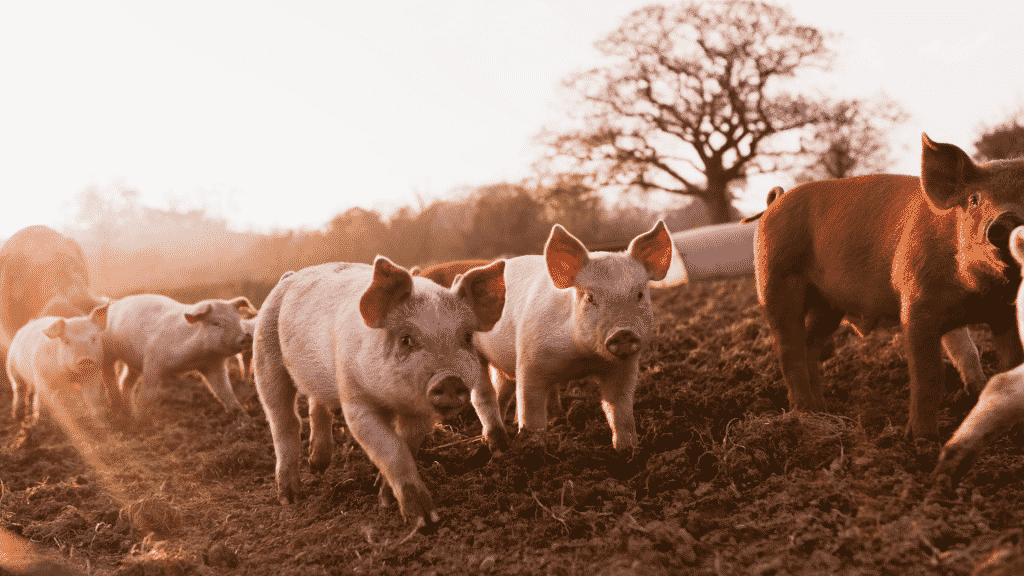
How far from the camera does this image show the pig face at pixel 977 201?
3.13 m

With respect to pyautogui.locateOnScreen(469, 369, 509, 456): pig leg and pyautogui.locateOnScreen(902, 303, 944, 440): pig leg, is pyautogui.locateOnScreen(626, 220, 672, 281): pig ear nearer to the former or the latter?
pyautogui.locateOnScreen(469, 369, 509, 456): pig leg

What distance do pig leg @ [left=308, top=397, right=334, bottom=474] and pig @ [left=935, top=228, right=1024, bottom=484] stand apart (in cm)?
330

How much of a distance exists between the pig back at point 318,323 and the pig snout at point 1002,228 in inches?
111

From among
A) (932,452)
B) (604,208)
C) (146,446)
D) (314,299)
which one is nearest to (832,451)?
(932,452)

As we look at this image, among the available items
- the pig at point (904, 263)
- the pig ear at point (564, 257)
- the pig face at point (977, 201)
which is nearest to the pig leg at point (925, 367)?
the pig at point (904, 263)

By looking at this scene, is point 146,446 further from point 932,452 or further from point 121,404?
point 932,452

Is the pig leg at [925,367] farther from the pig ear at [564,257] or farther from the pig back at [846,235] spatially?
the pig ear at [564,257]

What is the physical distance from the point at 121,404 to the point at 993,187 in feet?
30.1

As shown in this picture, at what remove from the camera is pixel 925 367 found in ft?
11.6

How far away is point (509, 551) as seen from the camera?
3188 millimetres

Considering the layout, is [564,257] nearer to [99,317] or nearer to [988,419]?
[988,419]

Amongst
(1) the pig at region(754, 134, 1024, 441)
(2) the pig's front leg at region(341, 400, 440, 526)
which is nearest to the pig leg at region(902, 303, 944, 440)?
(1) the pig at region(754, 134, 1024, 441)

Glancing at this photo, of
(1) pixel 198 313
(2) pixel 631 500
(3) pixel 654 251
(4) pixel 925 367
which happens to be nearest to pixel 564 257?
(3) pixel 654 251

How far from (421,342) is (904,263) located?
2358mm
